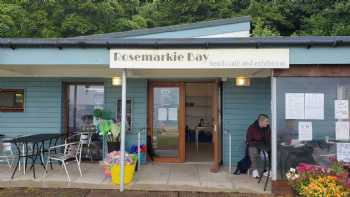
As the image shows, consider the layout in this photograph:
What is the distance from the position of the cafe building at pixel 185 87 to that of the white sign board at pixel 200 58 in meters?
0.02

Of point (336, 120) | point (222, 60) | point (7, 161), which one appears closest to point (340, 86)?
point (336, 120)

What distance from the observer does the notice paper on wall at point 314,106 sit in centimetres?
516

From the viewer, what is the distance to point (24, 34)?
50.6 feet

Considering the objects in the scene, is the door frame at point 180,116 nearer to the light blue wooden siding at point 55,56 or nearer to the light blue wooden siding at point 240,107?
the light blue wooden siding at point 240,107

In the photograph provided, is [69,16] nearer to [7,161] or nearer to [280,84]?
[7,161]

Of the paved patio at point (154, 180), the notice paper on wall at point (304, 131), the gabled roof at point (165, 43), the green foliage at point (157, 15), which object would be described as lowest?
the paved patio at point (154, 180)

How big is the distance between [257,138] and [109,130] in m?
3.20

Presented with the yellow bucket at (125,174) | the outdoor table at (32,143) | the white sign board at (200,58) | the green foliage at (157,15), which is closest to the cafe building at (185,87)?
the white sign board at (200,58)

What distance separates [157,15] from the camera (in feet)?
58.4

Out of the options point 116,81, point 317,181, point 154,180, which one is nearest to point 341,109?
point 317,181

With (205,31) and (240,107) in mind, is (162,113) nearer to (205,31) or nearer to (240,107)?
(240,107)

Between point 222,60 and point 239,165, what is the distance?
8.28 feet

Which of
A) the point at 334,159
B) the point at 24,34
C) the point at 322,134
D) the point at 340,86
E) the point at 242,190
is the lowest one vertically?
the point at 242,190

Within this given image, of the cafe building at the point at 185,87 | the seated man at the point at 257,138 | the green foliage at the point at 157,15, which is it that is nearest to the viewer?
the cafe building at the point at 185,87
